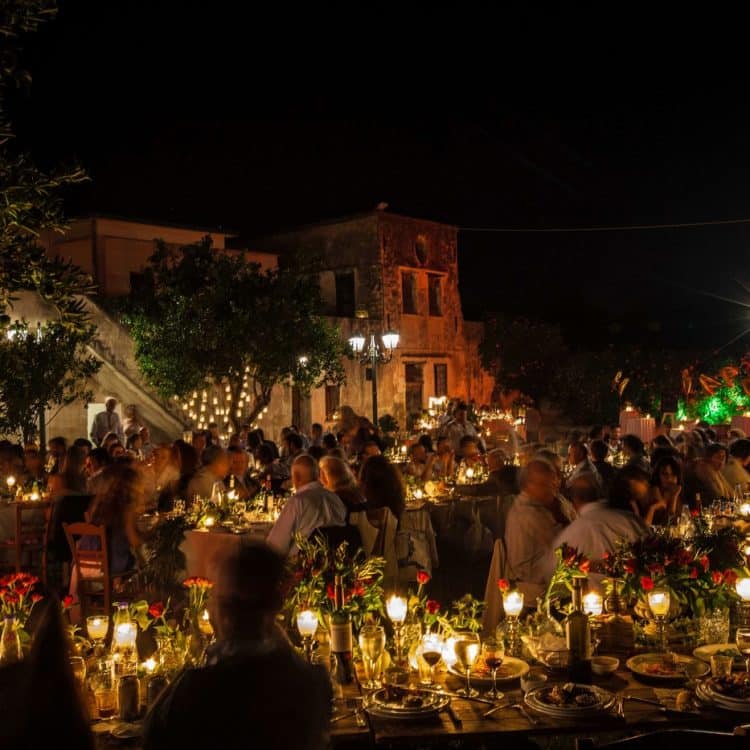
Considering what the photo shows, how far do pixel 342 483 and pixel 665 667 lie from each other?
13.6ft

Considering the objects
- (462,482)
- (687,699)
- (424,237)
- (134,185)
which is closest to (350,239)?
(424,237)

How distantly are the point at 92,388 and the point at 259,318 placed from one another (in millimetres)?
3989

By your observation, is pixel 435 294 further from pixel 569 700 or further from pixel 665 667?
pixel 569 700

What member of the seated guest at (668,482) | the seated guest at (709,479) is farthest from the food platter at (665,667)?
the seated guest at (709,479)

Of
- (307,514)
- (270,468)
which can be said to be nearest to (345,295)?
(270,468)

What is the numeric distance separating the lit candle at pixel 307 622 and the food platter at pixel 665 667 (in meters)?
1.39

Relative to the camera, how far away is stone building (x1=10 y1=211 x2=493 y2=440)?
2205cm

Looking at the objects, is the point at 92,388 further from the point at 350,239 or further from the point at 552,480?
the point at 552,480

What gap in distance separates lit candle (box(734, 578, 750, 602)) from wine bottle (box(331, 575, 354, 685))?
6.45ft

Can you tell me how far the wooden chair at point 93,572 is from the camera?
7.12 m

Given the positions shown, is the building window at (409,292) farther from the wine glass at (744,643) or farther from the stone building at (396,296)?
the wine glass at (744,643)

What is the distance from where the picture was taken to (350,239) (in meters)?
27.2

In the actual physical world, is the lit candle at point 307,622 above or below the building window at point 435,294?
below

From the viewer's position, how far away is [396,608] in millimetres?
3965
